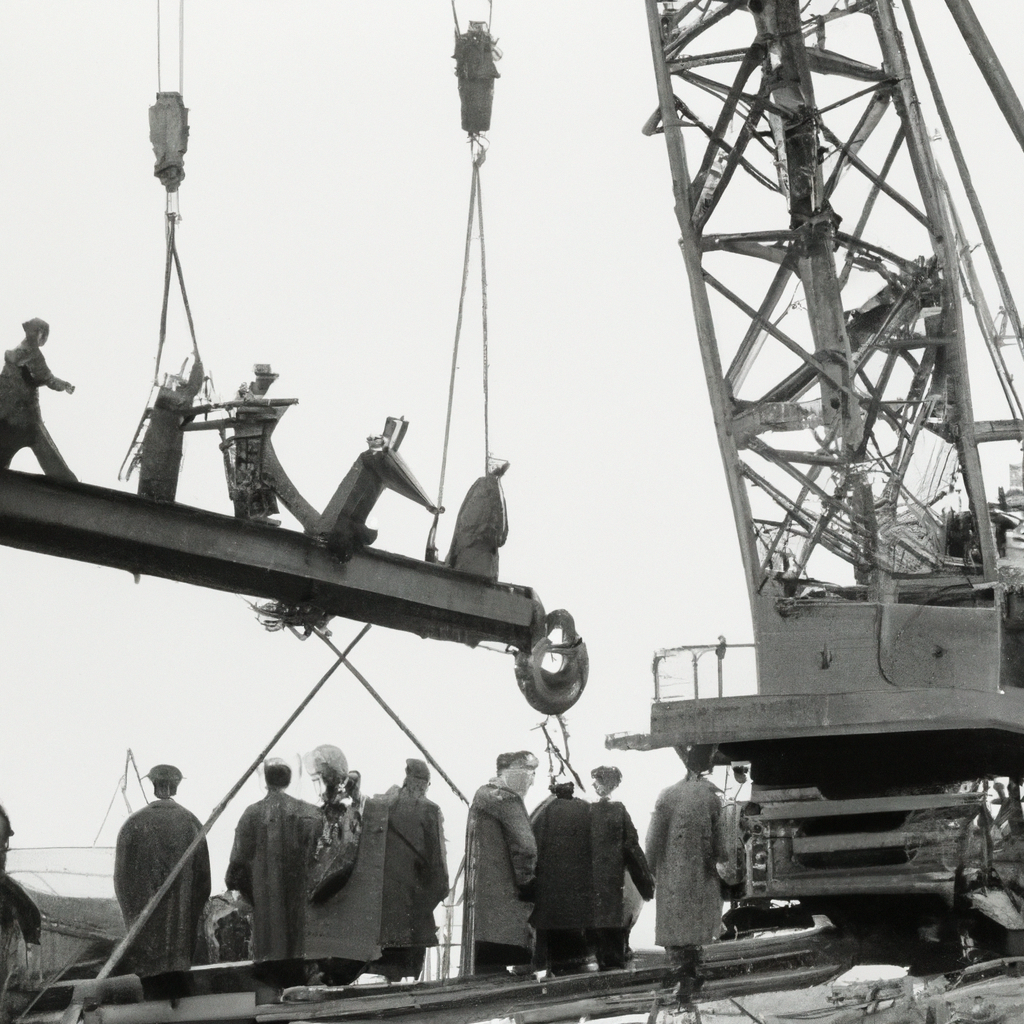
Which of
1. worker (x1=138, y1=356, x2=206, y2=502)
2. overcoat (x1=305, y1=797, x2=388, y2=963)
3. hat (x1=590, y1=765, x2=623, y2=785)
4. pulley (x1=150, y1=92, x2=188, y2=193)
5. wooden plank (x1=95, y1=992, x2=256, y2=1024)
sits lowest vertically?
wooden plank (x1=95, y1=992, x2=256, y2=1024)

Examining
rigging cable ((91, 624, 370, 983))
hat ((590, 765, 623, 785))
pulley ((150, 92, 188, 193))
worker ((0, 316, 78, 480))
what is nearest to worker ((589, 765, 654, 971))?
hat ((590, 765, 623, 785))

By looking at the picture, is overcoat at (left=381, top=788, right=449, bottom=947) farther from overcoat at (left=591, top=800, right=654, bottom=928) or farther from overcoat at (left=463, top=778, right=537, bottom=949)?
overcoat at (left=591, top=800, right=654, bottom=928)

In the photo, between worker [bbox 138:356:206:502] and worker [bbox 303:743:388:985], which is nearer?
worker [bbox 138:356:206:502]

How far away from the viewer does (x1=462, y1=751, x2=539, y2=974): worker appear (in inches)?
455

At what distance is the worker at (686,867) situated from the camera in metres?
11.9

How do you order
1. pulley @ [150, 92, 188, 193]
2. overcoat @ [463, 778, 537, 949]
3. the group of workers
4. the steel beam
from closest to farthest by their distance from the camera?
1. the steel beam
2. the group of workers
3. overcoat @ [463, 778, 537, 949]
4. pulley @ [150, 92, 188, 193]

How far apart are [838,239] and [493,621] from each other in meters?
7.60

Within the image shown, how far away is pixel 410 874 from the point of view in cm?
1152

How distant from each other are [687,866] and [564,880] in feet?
2.68

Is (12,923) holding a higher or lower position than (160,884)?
lower

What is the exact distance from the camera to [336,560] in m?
11.3

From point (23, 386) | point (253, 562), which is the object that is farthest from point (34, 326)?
point (253, 562)

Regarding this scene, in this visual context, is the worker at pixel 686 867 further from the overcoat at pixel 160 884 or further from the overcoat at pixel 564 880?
the overcoat at pixel 160 884

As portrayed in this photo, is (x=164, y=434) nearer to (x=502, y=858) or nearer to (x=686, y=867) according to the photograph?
(x=502, y=858)
